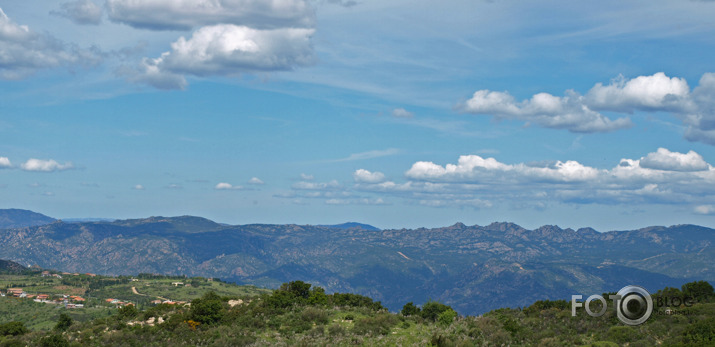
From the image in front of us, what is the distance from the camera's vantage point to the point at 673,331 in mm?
56938

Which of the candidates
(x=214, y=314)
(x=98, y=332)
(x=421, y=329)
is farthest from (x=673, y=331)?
(x=98, y=332)

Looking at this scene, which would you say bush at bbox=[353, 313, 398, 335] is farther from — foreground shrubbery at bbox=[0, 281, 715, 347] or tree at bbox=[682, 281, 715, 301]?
tree at bbox=[682, 281, 715, 301]

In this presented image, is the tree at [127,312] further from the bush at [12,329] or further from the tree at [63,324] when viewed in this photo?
the bush at [12,329]

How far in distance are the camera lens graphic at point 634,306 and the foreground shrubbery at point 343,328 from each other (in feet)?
2.87

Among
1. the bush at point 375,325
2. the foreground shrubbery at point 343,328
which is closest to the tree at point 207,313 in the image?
the foreground shrubbery at point 343,328

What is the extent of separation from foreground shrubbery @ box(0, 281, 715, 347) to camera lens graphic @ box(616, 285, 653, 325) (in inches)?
34.4

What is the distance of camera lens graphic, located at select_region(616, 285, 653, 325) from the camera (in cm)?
6222

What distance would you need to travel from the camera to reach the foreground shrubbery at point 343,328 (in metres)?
57.2

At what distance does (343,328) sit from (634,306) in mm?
31346

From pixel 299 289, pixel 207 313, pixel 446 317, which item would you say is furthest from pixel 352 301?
pixel 207 313

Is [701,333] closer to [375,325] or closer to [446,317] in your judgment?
[446,317]

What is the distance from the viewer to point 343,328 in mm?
62812

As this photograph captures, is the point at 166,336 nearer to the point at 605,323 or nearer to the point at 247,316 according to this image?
the point at 247,316

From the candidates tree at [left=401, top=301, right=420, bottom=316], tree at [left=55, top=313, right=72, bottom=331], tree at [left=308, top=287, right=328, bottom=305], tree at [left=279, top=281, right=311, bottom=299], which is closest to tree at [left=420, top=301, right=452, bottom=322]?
tree at [left=401, top=301, right=420, bottom=316]
